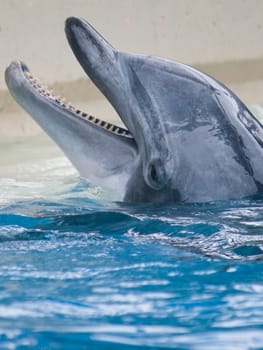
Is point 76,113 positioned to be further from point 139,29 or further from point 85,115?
point 139,29

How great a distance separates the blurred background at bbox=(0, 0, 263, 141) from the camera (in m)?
11.9

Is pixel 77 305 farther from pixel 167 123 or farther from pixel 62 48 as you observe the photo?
pixel 62 48

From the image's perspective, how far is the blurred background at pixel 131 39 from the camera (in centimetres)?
1187

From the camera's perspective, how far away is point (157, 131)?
5.36m

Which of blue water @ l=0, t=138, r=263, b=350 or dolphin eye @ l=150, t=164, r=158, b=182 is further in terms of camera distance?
dolphin eye @ l=150, t=164, r=158, b=182

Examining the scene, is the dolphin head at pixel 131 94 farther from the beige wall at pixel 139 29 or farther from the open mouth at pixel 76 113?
the beige wall at pixel 139 29

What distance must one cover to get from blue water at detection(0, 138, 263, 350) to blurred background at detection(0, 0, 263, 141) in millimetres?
5995

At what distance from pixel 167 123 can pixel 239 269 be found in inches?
59.8

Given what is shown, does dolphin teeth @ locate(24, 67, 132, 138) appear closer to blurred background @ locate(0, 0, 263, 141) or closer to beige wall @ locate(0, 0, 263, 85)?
blurred background @ locate(0, 0, 263, 141)

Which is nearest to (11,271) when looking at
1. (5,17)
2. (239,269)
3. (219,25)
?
(239,269)

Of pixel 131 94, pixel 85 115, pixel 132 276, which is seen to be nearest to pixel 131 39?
pixel 85 115

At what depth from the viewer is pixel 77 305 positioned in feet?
11.4

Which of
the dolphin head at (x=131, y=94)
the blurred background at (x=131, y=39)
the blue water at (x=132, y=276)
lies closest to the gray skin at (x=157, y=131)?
the dolphin head at (x=131, y=94)

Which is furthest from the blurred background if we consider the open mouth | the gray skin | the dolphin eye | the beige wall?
the dolphin eye
